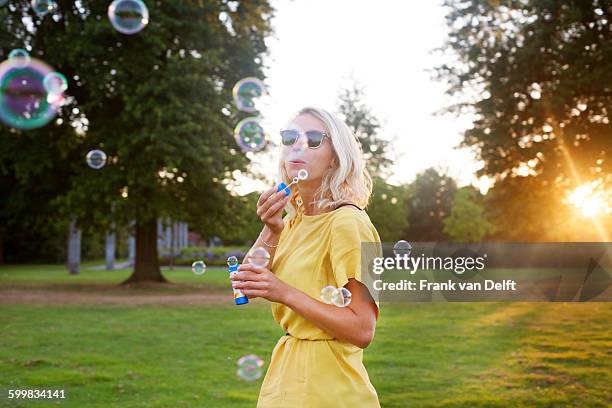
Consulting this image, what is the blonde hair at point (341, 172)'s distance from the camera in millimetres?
2367

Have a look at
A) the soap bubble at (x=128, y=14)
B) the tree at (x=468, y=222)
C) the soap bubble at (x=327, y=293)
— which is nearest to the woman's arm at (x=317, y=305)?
the soap bubble at (x=327, y=293)

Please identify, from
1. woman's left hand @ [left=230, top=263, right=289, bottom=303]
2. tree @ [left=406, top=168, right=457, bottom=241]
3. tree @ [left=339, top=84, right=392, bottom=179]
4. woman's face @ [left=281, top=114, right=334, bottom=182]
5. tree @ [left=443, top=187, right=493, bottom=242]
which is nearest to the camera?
Result: woman's left hand @ [left=230, top=263, right=289, bottom=303]

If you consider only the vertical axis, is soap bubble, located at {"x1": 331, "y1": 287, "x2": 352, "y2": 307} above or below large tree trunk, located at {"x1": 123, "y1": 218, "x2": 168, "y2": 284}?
below

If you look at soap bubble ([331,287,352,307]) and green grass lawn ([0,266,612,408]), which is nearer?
soap bubble ([331,287,352,307])

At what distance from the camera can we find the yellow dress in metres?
2.19

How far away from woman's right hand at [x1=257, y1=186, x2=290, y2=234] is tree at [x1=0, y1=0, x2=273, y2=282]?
647 inches

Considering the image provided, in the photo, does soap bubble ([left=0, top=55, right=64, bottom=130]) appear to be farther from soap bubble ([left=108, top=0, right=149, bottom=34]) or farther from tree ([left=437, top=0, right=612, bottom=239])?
tree ([left=437, top=0, right=612, bottom=239])

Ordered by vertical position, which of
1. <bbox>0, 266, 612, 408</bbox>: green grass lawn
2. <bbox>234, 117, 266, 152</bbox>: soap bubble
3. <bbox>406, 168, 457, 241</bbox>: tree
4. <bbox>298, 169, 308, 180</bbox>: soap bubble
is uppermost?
<bbox>406, 168, 457, 241</bbox>: tree

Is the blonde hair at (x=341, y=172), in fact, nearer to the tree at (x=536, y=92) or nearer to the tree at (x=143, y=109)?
the tree at (x=143, y=109)

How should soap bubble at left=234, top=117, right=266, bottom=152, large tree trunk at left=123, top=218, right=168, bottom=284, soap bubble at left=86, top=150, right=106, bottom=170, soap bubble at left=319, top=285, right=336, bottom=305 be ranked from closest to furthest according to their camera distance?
soap bubble at left=319, top=285, right=336, bottom=305, soap bubble at left=234, top=117, right=266, bottom=152, soap bubble at left=86, top=150, right=106, bottom=170, large tree trunk at left=123, top=218, right=168, bottom=284

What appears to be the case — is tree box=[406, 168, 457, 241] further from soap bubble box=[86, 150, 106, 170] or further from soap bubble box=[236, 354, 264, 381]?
soap bubble box=[236, 354, 264, 381]

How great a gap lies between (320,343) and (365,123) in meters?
45.6

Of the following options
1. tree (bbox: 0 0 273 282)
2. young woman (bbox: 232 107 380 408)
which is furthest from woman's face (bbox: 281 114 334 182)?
tree (bbox: 0 0 273 282)

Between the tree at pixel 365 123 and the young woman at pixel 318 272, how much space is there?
44754 millimetres
